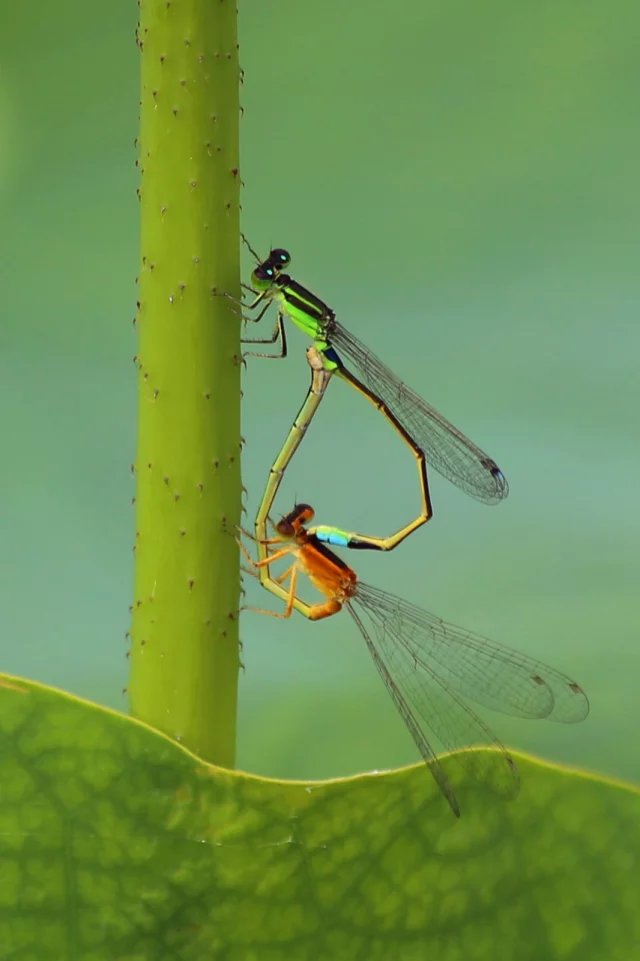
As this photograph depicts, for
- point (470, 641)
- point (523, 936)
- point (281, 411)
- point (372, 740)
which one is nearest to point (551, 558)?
point (470, 641)

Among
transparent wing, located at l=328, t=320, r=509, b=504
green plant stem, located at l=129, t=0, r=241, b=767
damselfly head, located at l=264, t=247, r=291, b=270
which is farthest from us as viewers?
transparent wing, located at l=328, t=320, r=509, b=504

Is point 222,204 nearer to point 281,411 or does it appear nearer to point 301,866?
point 301,866

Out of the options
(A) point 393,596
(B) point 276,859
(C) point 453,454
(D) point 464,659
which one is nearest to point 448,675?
(D) point 464,659

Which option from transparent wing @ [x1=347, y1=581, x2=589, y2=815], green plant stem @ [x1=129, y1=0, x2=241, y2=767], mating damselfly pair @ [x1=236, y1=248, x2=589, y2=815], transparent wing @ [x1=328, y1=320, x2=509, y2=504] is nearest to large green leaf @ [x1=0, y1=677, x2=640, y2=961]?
green plant stem @ [x1=129, y1=0, x2=241, y2=767]

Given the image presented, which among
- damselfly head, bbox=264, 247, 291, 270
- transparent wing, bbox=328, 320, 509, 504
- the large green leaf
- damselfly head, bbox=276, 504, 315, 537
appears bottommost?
the large green leaf

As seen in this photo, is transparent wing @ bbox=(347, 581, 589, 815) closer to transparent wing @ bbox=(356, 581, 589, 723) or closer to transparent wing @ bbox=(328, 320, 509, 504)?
transparent wing @ bbox=(356, 581, 589, 723)

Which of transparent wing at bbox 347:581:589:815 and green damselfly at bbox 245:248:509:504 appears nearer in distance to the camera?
green damselfly at bbox 245:248:509:504

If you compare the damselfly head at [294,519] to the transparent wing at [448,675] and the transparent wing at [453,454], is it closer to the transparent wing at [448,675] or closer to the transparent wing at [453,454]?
the transparent wing at [448,675]
